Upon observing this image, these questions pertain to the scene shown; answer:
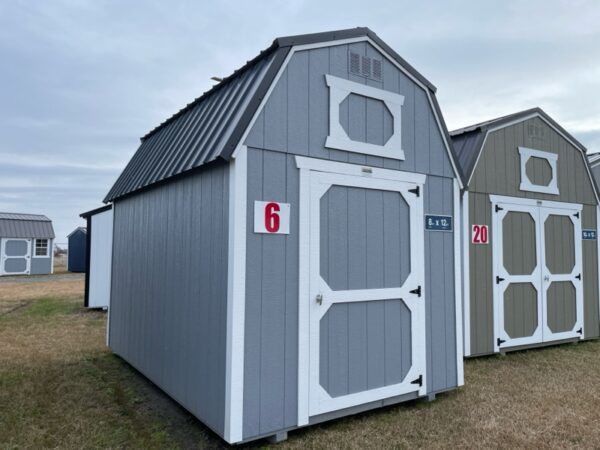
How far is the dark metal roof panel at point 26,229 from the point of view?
60.8ft

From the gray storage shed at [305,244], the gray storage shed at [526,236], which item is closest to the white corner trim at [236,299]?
the gray storage shed at [305,244]

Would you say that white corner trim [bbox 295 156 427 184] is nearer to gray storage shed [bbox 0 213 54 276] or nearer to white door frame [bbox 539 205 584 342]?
white door frame [bbox 539 205 584 342]

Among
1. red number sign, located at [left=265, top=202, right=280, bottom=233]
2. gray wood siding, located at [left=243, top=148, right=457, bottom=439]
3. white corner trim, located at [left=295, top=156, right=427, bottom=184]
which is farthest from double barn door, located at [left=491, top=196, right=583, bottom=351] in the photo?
red number sign, located at [left=265, top=202, right=280, bottom=233]

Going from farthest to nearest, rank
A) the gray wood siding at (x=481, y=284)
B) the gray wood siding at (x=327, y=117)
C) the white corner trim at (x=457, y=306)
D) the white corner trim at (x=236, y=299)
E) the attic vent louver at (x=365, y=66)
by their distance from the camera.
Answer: the gray wood siding at (x=481, y=284)
the white corner trim at (x=457, y=306)
the attic vent louver at (x=365, y=66)
the gray wood siding at (x=327, y=117)
the white corner trim at (x=236, y=299)

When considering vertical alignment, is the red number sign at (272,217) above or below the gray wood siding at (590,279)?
above

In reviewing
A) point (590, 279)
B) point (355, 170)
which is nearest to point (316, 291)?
point (355, 170)

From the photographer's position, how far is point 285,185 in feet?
9.48

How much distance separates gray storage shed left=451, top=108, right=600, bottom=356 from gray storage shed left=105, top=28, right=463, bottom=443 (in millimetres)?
1604

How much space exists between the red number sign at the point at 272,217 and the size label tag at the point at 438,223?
5.33ft

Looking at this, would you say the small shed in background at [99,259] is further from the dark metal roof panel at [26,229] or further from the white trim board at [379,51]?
the dark metal roof panel at [26,229]

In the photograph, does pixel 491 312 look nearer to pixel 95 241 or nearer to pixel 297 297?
pixel 297 297

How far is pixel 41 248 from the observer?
19.6 m

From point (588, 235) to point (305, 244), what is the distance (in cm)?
586

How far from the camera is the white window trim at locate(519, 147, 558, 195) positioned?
5711 millimetres
